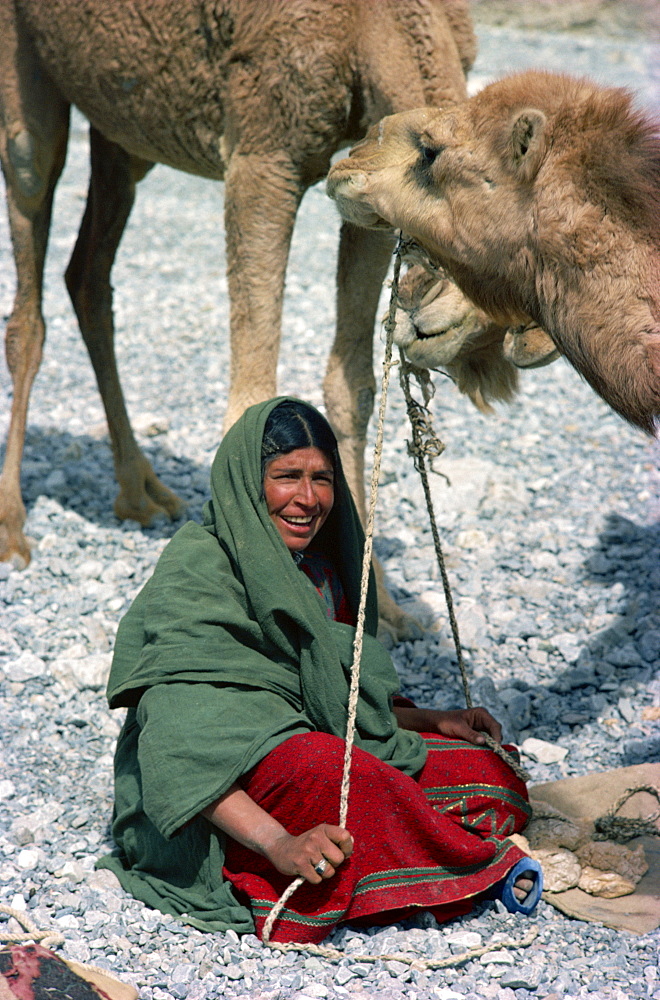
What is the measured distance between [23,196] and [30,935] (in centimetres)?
381

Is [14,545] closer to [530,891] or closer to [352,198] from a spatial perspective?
[352,198]

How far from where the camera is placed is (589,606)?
4820 mm

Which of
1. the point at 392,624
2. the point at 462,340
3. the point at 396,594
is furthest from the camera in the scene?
the point at 396,594

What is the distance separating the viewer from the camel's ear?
2467 mm

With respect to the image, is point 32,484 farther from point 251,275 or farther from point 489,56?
point 489,56

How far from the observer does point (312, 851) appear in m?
2.56

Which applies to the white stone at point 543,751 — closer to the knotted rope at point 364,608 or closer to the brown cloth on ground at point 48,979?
the knotted rope at point 364,608

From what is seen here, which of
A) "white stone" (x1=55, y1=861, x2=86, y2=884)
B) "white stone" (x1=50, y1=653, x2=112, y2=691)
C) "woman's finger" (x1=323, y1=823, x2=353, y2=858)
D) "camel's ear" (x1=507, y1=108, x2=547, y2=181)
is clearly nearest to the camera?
"camel's ear" (x1=507, y1=108, x2=547, y2=181)

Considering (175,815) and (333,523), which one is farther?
(333,523)

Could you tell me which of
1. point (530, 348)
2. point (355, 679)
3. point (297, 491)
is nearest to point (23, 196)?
point (297, 491)

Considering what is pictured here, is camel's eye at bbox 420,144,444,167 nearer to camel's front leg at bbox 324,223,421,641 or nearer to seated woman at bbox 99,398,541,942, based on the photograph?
seated woman at bbox 99,398,541,942

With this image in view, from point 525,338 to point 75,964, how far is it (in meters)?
2.16

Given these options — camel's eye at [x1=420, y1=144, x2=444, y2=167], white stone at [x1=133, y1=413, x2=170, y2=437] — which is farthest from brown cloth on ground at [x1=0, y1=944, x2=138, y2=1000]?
white stone at [x1=133, y1=413, x2=170, y2=437]

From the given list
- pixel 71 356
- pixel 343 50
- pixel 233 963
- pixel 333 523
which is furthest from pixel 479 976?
pixel 71 356
